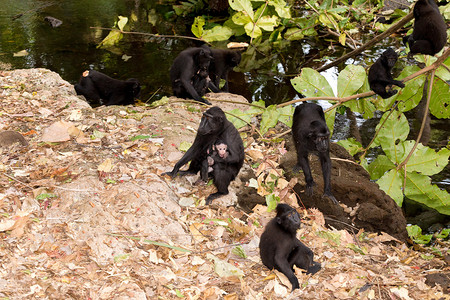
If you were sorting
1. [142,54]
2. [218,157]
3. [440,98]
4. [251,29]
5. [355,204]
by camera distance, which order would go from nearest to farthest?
[218,157] < [355,204] < [440,98] < [251,29] < [142,54]

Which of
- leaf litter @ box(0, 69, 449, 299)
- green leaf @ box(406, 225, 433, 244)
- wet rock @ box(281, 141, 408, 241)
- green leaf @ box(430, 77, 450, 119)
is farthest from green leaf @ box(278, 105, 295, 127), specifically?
green leaf @ box(406, 225, 433, 244)

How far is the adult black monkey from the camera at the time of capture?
5.34 metres

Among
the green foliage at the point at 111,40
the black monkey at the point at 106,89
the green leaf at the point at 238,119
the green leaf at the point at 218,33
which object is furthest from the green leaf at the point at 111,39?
the green leaf at the point at 238,119

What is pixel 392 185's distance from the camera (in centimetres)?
596

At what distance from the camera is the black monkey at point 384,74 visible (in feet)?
19.7

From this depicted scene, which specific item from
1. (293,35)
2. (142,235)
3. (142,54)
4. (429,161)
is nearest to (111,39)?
(142,54)

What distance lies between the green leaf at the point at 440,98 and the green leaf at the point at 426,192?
0.95m

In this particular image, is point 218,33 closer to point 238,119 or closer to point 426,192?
point 238,119

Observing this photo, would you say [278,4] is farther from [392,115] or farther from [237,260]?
[237,260]

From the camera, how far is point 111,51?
37.1ft

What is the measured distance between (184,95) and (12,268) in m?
5.07

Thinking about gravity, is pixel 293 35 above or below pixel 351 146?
below

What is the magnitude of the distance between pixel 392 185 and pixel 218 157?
2312mm

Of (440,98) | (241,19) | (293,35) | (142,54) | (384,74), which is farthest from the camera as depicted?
(293,35)
